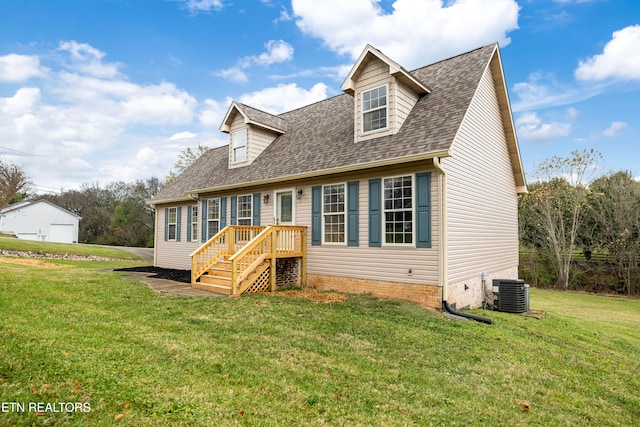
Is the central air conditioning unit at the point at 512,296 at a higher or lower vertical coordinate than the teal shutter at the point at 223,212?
lower

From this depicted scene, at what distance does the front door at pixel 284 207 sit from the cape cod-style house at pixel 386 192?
0.11ft

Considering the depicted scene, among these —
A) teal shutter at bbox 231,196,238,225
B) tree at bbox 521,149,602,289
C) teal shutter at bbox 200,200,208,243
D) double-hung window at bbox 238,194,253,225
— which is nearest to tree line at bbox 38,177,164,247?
teal shutter at bbox 200,200,208,243

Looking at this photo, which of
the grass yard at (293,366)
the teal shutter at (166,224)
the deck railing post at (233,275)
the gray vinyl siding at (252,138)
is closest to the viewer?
the grass yard at (293,366)

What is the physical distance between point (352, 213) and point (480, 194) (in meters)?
3.98

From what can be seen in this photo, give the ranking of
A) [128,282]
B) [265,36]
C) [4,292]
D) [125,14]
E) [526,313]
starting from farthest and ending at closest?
1. [265,36]
2. [125,14]
3. [128,282]
4. [526,313]
5. [4,292]

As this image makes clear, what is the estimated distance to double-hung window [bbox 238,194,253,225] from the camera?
466 inches

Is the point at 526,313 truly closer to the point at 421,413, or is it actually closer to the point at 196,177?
the point at 421,413

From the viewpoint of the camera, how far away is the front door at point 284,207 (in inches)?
424

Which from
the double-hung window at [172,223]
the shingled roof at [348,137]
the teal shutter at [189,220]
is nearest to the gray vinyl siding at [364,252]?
the shingled roof at [348,137]

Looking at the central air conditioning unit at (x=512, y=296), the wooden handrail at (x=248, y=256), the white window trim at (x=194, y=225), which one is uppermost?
the white window trim at (x=194, y=225)

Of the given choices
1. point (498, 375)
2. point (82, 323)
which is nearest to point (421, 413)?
point (498, 375)

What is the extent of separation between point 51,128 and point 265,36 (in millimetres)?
15775

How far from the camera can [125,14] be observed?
446 inches

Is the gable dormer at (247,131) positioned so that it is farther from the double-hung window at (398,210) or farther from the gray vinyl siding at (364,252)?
the double-hung window at (398,210)
